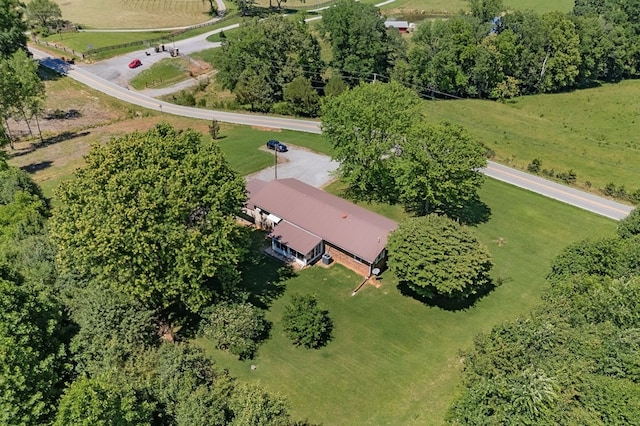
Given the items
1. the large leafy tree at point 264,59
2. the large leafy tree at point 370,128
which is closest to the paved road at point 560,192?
the large leafy tree at point 370,128

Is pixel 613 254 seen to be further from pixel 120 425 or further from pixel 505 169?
pixel 120 425

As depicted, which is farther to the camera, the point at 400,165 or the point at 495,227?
the point at 495,227

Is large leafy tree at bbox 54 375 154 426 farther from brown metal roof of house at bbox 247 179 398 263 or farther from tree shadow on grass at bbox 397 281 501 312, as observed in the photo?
tree shadow on grass at bbox 397 281 501 312

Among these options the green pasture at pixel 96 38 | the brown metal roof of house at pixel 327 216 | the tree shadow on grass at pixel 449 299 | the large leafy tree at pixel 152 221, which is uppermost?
the green pasture at pixel 96 38

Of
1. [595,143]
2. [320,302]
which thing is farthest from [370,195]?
[595,143]

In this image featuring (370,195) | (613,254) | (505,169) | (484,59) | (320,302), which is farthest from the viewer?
(484,59)

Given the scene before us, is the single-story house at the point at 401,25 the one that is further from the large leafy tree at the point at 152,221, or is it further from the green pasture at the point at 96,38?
the large leafy tree at the point at 152,221

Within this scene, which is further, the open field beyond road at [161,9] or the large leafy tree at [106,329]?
the open field beyond road at [161,9]
